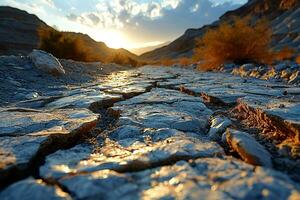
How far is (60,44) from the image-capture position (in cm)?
1119

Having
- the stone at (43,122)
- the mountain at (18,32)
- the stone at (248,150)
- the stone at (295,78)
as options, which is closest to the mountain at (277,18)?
the mountain at (18,32)

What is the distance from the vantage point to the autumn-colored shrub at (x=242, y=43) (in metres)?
8.08

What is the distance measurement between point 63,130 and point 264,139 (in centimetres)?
106

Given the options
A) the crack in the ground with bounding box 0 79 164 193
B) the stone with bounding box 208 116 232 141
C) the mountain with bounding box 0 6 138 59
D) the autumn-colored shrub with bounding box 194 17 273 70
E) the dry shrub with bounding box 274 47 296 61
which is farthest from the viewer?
the mountain with bounding box 0 6 138 59

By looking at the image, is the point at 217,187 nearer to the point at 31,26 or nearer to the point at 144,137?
the point at 144,137

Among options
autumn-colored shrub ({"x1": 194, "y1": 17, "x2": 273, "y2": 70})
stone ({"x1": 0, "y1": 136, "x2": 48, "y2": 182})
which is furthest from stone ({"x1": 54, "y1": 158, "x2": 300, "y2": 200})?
autumn-colored shrub ({"x1": 194, "y1": 17, "x2": 273, "y2": 70})

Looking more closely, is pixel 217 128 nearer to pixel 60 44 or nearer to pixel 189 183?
pixel 189 183

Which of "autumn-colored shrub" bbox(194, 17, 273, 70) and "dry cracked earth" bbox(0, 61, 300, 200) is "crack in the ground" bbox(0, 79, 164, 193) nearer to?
"dry cracked earth" bbox(0, 61, 300, 200)

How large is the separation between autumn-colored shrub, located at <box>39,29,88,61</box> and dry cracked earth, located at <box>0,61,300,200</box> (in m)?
9.20

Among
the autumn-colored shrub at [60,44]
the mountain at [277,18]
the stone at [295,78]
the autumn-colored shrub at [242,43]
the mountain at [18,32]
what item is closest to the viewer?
the stone at [295,78]

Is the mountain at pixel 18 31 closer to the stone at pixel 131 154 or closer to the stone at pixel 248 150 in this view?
the stone at pixel 131 154

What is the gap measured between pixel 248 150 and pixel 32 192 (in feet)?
2.81

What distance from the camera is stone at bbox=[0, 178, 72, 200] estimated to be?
1013 millimetres

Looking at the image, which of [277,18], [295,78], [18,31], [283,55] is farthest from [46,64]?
[277,18]
